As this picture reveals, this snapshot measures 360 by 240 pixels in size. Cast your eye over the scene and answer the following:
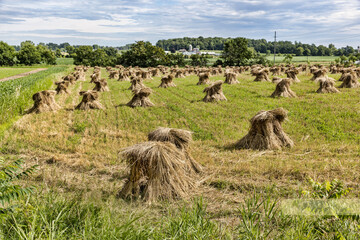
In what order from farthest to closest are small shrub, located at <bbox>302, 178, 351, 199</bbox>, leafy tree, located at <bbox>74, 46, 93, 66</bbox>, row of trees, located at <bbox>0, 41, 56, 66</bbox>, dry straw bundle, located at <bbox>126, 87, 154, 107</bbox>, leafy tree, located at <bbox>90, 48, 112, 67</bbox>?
leafy tree, located at <bbox>74, 46, 93, 66</bbox>, row of trees, located at <bbox>0, 41, 56, 66</bbox>, leafy tree, located at <bbox>90, 48, 112, 67</bbox>, dry straw bundle, located at <bbox>126, 87, 154, 107</bbox>, small shrub, located at <bbox>302, 178, 351, 199</bbox>

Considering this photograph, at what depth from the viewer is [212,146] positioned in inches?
482

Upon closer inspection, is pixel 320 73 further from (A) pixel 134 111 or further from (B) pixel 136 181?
(B) pixel 136 181

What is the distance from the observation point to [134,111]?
20.4 m

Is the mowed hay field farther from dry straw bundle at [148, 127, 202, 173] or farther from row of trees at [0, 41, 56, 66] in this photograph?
row of trees at [0, 41, 56, 66]

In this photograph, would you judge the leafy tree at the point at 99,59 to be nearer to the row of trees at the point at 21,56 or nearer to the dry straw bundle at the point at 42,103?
the row of trees at the point at 21,56

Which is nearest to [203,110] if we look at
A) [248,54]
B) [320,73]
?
[320,73]

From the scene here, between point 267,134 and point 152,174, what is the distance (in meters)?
5.94

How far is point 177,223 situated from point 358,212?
3289mm

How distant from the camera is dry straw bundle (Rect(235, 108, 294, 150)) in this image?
11289 millimetres

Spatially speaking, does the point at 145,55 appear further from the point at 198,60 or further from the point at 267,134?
the point at 267,134

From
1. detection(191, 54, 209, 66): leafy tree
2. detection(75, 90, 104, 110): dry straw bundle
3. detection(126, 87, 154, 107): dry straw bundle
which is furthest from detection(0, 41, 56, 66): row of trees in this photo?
detection(126, 87, 154, 107): dry straw bundle

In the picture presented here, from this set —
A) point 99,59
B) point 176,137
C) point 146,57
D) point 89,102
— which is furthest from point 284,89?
point 99,59

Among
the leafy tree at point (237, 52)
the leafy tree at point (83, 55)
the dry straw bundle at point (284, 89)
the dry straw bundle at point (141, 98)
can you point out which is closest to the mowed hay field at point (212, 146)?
the dry straw bundle at point (284, 89)

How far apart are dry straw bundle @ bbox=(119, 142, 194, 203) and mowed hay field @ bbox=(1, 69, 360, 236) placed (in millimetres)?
350
